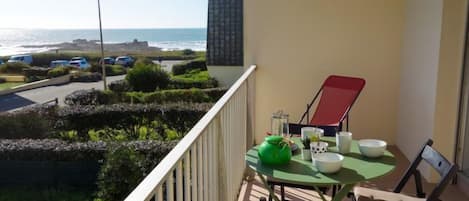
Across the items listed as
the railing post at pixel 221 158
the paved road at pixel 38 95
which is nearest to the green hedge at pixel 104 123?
the paved road at pixel 38 95

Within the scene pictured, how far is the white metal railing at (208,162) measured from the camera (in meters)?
1.38

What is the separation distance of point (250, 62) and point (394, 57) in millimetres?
1527

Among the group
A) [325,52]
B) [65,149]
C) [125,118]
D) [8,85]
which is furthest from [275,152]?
[8,85]

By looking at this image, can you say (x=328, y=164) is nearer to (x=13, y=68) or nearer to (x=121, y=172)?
(x=121, y=172)

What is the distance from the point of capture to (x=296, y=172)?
203cm

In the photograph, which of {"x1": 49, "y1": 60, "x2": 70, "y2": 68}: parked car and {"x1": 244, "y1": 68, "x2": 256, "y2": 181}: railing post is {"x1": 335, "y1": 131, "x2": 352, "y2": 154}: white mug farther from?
{"x1": 49, "y1": 60, "x2": 70, "y2": 68}: parked car

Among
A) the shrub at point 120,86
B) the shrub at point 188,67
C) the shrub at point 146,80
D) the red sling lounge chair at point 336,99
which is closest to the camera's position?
the red sling lounge chair at point 336,99

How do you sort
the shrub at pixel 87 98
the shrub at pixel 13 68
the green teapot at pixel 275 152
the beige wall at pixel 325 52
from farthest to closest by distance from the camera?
the shrub at pixel 13 68 < the shrub at pixel 87 98 < the beige wall at pixel 325 52 < the green teapot at pixel 275 152

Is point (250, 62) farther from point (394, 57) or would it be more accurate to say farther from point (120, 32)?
point (120, 32)

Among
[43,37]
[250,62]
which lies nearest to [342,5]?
[250,62]

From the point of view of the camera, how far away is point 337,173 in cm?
199

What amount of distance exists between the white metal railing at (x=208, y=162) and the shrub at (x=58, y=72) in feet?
69.8

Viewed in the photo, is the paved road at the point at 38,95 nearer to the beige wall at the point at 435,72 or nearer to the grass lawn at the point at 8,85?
the grass lawn at the point at 8,85

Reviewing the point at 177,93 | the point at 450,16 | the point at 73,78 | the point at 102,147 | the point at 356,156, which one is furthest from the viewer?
the point at 73,78
